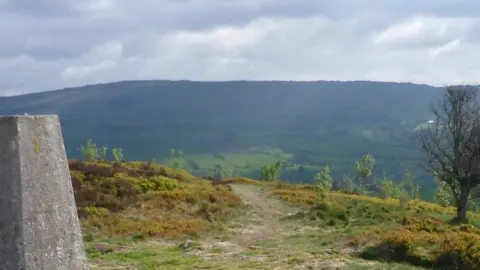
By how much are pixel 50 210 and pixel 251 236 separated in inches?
998

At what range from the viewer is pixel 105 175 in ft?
154

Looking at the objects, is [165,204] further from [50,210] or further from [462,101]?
[50,210]

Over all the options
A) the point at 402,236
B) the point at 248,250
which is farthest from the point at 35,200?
the point at 402,236

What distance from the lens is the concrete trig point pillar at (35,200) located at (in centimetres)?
619

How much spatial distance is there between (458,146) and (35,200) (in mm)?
33751

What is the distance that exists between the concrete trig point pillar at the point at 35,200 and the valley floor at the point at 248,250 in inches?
516

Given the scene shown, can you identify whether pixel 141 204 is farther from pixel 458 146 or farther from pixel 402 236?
pixel 402 236

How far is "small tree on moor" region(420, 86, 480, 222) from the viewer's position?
118ft

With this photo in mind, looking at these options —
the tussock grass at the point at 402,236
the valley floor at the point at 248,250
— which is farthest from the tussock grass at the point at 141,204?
the tussock grass at the point at 402,236

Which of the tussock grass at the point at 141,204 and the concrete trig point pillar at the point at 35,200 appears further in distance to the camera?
the tussock grass at the point at 141,204

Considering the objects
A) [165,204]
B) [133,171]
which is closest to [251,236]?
[165,204]

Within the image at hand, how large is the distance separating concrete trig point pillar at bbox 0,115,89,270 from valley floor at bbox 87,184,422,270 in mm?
13112

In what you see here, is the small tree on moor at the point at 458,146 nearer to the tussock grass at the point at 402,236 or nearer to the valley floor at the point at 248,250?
the tussock grass at the point at 402,236

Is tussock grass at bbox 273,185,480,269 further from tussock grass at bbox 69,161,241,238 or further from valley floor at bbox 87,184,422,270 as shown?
tussock grass at bbox 69,161,241,238
